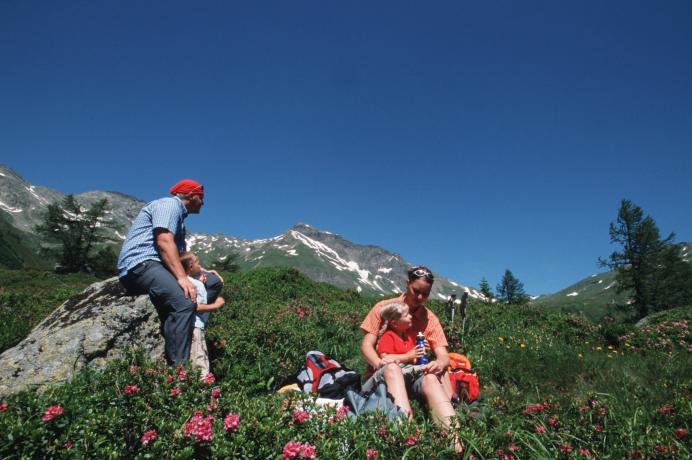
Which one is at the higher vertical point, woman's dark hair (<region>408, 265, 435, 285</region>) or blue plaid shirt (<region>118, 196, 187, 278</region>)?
blue plaid shirt (<region>118, 196, 187, 278</region>)

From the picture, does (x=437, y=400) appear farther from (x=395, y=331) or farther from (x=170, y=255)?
(x=170, y=255)

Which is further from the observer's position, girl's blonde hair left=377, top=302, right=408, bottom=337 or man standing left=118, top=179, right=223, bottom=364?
girl's blonde hair left=377, top=302, right=408, bottom=337

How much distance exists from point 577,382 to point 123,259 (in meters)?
6.68

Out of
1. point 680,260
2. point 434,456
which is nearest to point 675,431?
point 434,456

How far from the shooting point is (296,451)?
2146mm

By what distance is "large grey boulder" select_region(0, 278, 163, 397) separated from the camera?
11.8 feet

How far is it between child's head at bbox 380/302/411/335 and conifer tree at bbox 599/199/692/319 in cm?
3985

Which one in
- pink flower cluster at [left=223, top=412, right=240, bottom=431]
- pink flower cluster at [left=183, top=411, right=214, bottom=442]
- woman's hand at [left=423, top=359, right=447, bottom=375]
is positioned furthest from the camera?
woman's hand at [left=423, top=359, right=447, bottom=375]

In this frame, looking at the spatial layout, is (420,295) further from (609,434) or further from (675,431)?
(675,431)

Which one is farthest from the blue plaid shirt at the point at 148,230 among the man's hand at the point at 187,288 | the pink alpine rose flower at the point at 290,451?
the pink alpine rose flower at the point at 290,451

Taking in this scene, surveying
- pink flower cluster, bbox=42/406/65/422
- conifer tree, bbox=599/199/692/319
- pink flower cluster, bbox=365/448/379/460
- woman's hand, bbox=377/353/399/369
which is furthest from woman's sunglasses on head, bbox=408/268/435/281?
conifer tree, bbox=599/199/692/319

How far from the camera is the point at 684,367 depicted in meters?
5.62

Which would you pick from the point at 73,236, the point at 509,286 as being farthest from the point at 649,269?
the point at 73,236

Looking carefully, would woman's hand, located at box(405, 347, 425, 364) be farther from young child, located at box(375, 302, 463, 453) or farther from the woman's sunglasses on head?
the woman's sunglasses on head
